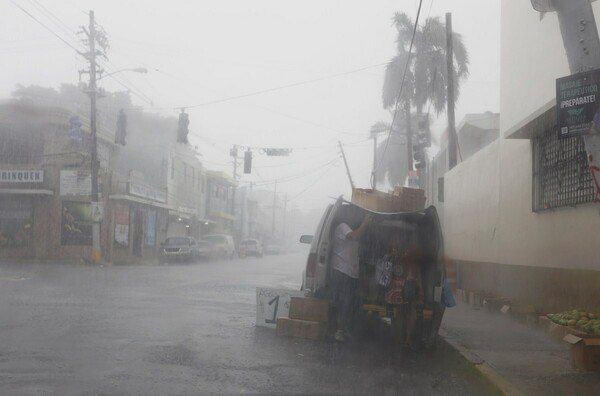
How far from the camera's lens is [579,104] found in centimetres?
665

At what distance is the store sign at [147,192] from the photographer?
37125 mm

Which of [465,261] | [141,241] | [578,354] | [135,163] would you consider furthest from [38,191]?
[578,354]

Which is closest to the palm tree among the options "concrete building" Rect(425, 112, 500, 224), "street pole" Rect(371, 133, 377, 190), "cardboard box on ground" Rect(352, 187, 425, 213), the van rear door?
"concrete building" Rect(425, 112, 500, 224)

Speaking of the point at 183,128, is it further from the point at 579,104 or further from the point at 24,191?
the point at 579,104

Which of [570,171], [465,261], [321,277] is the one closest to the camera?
[321,277]

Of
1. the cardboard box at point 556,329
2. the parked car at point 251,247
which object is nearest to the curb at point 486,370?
the cardboard box at point 556,329

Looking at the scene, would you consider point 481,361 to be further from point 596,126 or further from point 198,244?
point 198,244

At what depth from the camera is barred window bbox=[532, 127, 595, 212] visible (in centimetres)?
976

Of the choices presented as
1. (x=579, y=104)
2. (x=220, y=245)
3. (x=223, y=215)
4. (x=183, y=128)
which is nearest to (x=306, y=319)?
(x=579, y=104)

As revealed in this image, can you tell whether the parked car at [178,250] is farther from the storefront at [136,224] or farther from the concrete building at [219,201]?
the concrete building at [219,201]

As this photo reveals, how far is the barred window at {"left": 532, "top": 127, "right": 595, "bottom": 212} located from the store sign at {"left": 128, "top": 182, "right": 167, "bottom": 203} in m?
28.0

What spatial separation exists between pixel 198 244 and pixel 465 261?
2333 cm

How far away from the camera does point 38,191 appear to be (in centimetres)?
3284

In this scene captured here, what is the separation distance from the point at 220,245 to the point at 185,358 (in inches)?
1333
